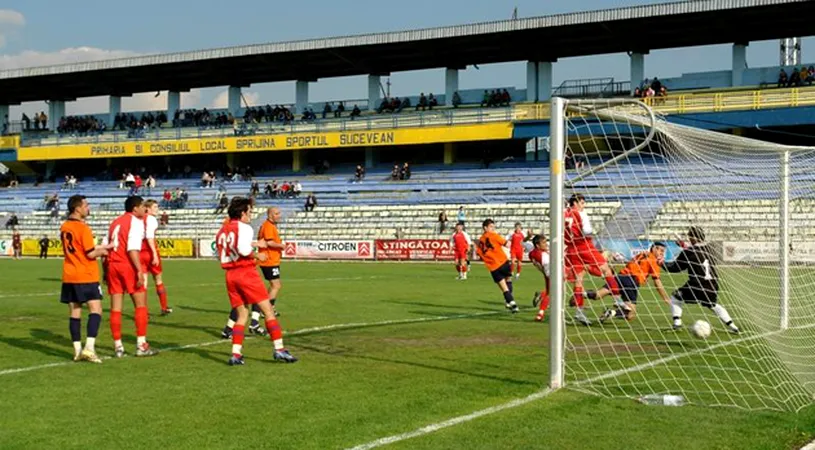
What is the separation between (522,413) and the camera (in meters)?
7.53

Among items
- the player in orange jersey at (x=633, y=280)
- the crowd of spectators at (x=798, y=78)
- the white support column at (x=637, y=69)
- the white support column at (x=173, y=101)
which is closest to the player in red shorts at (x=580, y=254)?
the player in orange jersey at (x=633, y=280)

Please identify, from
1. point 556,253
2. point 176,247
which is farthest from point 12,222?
point 556,253

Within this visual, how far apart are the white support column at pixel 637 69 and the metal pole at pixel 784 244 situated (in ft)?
109

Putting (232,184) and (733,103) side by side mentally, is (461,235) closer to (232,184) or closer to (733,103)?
(733,103)

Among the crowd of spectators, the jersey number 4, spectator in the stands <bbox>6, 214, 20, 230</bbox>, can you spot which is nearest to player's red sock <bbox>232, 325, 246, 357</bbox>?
the jersey number 4

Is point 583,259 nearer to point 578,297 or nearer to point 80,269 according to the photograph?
point 578,297

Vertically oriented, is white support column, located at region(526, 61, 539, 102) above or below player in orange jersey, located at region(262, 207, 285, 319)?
above

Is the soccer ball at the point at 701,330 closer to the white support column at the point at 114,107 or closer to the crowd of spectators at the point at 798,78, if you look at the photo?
the crowd of spectators at the point at 798,78

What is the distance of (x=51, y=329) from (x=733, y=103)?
35.9m

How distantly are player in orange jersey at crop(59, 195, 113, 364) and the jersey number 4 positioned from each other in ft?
4.60

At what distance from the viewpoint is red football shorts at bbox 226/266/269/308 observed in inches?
399

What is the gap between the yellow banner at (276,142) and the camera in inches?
1914

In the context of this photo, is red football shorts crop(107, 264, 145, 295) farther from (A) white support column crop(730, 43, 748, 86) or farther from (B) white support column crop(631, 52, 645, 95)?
(A) white support column crop(730, 43, 748, 86)

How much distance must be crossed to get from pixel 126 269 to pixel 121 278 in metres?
0.12
